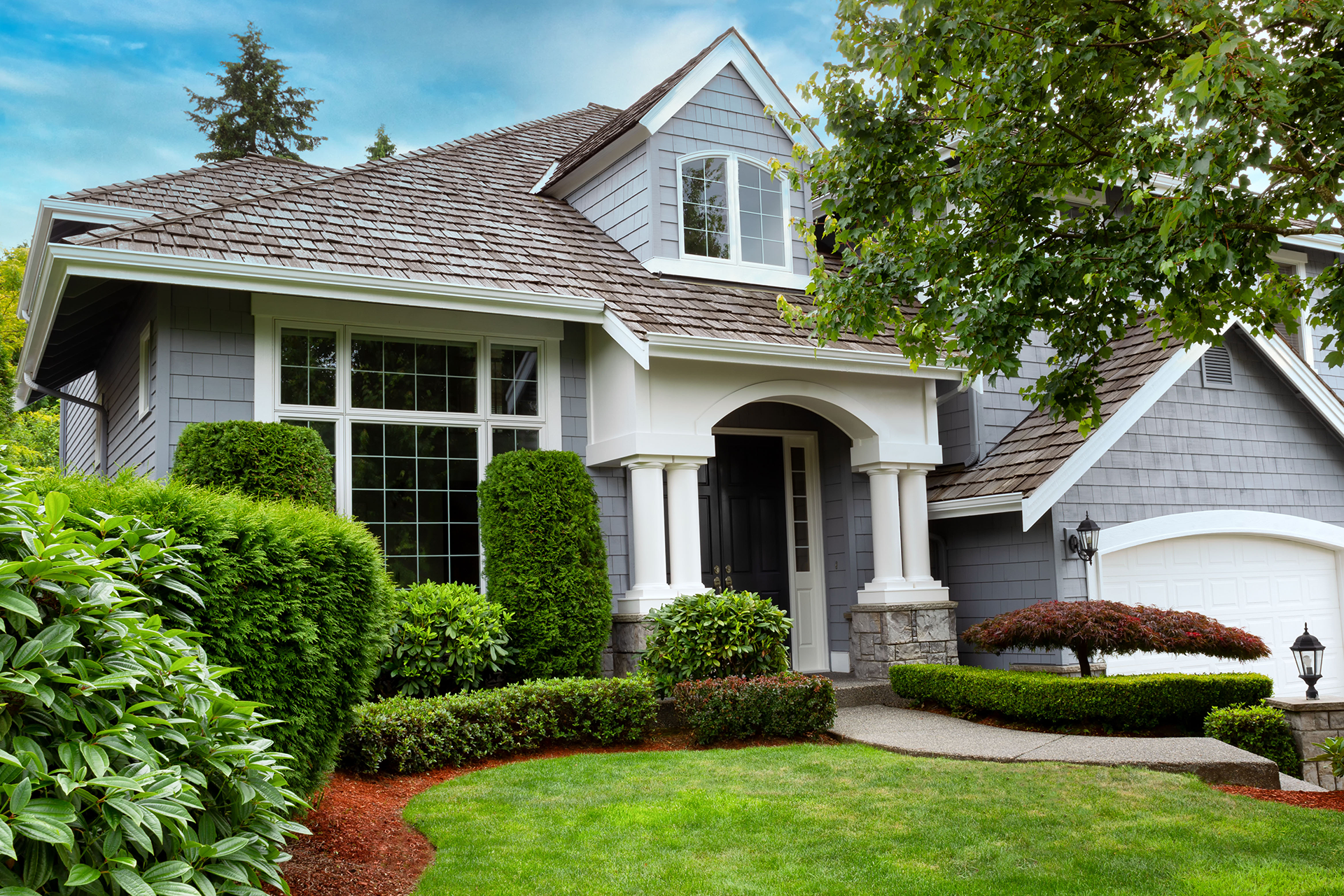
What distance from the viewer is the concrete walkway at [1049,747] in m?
6.92

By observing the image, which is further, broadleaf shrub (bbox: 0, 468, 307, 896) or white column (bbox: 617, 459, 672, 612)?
white column (bbox: 617, 459, 672, 612)

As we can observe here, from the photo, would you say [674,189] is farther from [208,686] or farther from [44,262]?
[208,686]

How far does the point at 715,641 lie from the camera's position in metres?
8.99

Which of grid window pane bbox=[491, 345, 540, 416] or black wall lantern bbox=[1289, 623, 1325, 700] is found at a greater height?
grid window pane bbox=[491, 345, 540, 416]

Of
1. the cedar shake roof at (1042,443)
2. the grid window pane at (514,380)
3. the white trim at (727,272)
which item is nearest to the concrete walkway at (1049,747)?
the cedar shake roof at (1042,443)

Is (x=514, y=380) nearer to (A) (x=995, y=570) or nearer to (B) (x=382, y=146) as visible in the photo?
Result: (A) (x=995, y=570)

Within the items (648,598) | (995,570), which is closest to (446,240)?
(648,598)

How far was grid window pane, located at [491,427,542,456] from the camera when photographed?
33.2ft

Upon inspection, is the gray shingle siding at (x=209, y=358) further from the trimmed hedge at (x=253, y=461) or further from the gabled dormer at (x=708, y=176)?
the gabled dormer at (x=708, y=176)

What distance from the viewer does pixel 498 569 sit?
9.28 metres

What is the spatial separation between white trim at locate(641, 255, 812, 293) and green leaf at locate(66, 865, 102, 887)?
9038mm

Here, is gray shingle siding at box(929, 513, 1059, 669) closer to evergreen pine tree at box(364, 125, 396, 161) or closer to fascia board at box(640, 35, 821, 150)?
fascia board at box(640, 35, 821, 150)

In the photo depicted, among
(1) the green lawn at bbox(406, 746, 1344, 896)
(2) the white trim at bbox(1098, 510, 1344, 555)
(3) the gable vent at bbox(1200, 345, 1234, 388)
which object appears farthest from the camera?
(3) the gable vent at bbox(1200, 345, 1234, 388)

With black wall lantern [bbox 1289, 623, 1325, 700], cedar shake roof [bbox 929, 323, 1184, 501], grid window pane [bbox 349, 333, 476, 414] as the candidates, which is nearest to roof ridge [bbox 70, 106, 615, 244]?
grid window pane [bbox 349, 333, 476, 414]
